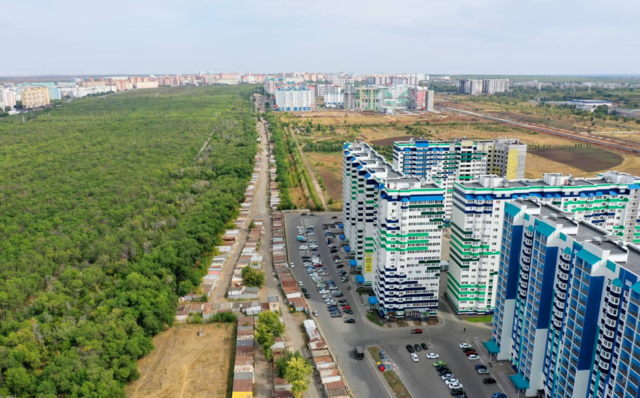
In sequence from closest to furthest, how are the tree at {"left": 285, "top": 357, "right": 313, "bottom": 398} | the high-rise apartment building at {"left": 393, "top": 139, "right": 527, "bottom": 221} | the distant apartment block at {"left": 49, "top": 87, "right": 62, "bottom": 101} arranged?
1. the tree at {"left": 285, "top": 357, "right": 313, "bottom": 398}
2. the high-rise apartment building at {"left": 393, "top": 139, "right": 527, "bottom": 221}
3. the distant apartment block at {"left": 49, "top": 87, "right": 62, "bottom": 101}

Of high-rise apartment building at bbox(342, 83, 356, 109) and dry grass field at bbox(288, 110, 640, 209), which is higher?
high-rise apartment building at bbox(342, 83, 356, 109)

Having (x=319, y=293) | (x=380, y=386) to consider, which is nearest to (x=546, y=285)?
(x=380, y=386)

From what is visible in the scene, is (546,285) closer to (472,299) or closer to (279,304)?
(472,299)

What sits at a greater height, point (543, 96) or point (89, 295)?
point (543, 96)

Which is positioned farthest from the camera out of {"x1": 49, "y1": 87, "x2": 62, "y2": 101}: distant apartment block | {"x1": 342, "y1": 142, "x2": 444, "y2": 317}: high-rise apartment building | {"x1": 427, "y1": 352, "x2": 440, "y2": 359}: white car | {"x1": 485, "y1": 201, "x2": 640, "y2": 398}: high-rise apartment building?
{"x1": 49, "y1": 87, "x2": 62, "y2": 101}: distant apartment block

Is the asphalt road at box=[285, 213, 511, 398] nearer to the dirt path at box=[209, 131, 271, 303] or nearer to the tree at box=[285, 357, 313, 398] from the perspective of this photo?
the tree at box=[285, 357, 313, 398]

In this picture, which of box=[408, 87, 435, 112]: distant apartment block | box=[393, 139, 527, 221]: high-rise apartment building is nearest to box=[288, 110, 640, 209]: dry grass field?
box=[408, 87, 435, 112]: distant apartment block

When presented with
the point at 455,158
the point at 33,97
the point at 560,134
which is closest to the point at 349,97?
the point at 560,134
